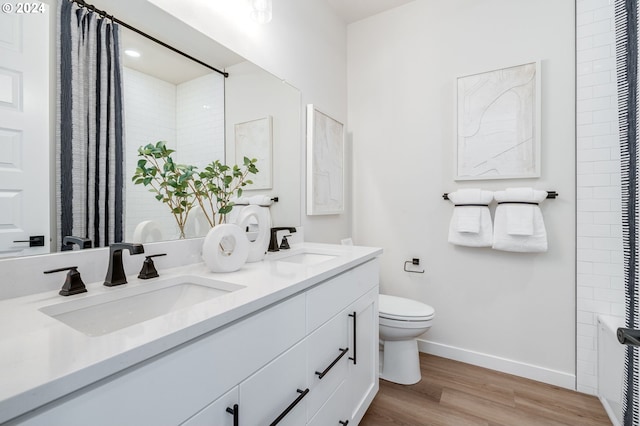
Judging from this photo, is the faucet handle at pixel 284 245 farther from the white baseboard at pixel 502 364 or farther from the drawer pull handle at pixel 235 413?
the white baseboard at pixel 502 364

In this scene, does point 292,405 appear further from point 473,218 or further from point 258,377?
point 473,218

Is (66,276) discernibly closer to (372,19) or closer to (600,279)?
(600,279)

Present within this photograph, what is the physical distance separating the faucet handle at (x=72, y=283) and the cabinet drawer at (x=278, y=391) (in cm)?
53

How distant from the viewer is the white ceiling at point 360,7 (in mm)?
2348

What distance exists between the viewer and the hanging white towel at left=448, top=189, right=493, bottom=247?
200cm

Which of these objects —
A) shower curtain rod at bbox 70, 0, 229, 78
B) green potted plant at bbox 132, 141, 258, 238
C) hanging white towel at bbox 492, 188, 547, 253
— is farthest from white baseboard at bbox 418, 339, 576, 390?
shower curtain rod at bbox 70, 0, 229, 78

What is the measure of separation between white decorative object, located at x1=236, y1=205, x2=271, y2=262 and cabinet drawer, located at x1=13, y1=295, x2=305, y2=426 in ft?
1.67

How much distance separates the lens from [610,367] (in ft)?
5.21

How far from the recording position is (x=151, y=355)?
53 centimetres

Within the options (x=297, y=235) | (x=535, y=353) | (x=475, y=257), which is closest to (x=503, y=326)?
(x=535, y=353)

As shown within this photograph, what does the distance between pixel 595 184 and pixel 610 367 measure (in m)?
1.02

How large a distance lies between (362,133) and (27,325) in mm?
2405

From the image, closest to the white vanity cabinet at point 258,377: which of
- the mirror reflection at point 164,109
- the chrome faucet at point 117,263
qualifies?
the chrome faucet at point 117,263

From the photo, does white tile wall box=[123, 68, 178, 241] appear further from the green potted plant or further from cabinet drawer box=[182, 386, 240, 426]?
cabinet drawer box=[182, 386, 240, 426]
